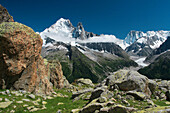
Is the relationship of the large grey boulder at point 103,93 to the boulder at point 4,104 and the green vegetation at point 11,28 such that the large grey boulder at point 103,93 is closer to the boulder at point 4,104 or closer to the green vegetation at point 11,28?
the boulder at point 4,104

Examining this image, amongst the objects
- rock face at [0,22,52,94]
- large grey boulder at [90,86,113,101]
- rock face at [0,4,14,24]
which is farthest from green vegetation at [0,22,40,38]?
large grey boulder at [90,86,113,101]

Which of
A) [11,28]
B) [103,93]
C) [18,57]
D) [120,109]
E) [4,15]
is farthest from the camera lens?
[4,15]

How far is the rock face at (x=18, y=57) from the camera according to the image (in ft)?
81.9

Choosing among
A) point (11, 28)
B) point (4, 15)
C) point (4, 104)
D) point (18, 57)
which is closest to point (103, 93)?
point (4, 104)

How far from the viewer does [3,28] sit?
25000 millimetres

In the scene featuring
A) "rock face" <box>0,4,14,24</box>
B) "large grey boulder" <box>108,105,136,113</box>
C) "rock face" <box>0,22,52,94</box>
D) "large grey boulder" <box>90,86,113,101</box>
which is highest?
"rock face" <box>0,4,14,24</box>

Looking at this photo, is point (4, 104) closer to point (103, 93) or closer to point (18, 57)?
point (18, 57)

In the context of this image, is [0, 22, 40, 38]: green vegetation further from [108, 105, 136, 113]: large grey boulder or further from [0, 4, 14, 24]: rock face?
[108, 105, 136, 113]: large grey boulder

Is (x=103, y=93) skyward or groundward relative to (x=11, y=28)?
groundward

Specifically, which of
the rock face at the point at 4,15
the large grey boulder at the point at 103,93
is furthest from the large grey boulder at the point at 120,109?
the rock face at the point at 4,15

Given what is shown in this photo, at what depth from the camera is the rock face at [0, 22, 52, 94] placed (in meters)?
25.0

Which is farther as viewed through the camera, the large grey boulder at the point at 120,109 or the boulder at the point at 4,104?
the boulder at the point at 4,104

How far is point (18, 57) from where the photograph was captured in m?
26.7

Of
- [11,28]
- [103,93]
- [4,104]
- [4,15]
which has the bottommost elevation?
[4,104]
